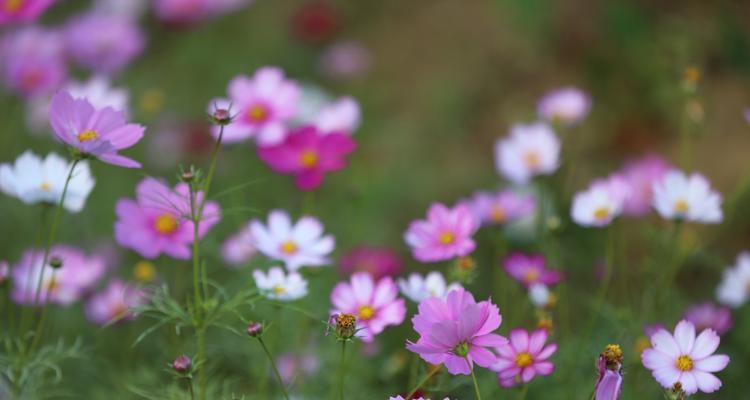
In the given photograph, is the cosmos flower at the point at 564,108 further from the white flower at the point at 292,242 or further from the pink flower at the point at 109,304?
the pink flower at the point at 109,304

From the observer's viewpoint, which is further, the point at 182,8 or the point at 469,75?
the point at 469,75

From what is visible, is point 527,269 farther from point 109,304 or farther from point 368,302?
point 109,304

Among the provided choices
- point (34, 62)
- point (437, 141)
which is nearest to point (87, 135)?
point (34, 62)

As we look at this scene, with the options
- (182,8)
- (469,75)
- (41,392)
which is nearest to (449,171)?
(469,75)

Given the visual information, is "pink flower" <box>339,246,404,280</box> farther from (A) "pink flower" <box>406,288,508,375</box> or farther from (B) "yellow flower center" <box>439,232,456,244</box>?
(A) "pink flower" <box>406,288,508,375</box>

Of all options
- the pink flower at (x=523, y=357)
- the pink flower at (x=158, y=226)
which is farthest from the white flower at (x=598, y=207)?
the pink flower at (x=158, y=226)

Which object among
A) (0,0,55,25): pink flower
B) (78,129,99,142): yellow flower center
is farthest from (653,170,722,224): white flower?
(0,0,55,25): pink flower

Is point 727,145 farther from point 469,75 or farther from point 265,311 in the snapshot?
point 265,311
